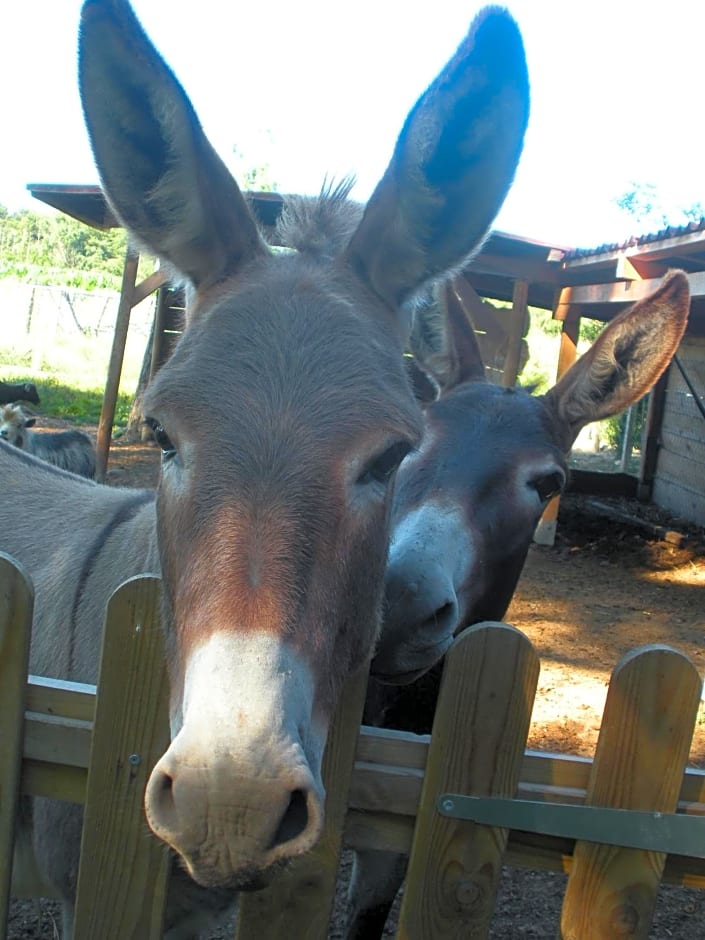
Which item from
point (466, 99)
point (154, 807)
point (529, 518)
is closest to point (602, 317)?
point (529, 518)

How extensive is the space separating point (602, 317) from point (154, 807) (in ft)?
45.1

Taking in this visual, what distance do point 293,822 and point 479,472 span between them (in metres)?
1.92

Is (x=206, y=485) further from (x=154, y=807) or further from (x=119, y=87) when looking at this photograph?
(x=119, y=87)

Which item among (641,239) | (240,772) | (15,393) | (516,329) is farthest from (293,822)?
(15,393)

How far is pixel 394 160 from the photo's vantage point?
6.41 feet

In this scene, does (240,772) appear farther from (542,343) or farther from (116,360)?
(542,343)

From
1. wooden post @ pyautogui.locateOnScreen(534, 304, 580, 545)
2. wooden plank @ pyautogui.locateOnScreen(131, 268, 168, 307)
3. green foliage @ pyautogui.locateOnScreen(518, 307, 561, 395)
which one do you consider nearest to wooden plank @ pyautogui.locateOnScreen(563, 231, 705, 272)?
wooden post @ pyautogui.locateOnScreen(534, 304, 580, 545)

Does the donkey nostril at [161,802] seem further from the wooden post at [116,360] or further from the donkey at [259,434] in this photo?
the wooden post at [116,360]

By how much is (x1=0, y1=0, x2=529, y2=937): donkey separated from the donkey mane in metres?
0.02

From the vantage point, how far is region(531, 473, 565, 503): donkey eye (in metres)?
3.23

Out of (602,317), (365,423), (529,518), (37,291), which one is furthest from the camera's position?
(37,291)

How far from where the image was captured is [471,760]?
1.78 meters

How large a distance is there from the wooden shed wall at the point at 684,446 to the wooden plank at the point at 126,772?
1209 centimetres

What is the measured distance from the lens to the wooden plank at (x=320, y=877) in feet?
5.83
